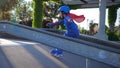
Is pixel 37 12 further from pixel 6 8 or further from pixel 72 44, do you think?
pixel 72 44

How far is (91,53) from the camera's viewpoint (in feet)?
10.2

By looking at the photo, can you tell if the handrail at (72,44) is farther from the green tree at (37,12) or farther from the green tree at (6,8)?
the green tree at (6,8)

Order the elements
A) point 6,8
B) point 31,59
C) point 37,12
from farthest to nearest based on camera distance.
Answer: point 6,8 → point 37,12 → point 31,59

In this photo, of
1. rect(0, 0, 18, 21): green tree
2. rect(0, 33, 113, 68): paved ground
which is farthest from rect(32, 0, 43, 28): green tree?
rect(0, 33, 113, 68): paved ground

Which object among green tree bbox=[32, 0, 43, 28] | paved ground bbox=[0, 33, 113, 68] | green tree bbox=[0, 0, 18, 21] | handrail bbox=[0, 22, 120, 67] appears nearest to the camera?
handrail bbox=[0, 22, 120, 67]

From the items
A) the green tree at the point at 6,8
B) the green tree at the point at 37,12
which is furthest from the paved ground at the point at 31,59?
the green tree at the point at 6,8

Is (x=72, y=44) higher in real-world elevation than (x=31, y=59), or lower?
higher

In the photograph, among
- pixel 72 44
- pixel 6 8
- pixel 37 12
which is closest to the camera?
pixel 72 44

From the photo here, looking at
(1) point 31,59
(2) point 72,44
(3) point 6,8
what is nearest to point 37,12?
(3) point 6,8

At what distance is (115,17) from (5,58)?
86.6ft

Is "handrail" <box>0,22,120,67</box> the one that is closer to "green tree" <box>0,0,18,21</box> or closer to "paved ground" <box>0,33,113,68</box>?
"paved ground" <box>0,33,113,68</box>

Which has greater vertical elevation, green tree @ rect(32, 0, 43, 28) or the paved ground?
green tree @ rect(32, 0, 43, 28)

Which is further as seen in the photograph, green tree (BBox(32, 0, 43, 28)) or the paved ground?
green tree (BBox(32, 0, 43, 28))

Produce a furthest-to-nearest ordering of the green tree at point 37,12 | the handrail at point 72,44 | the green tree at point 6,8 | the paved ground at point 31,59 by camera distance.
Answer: the green tree at point 6,8 → the green tree at point 37,12 → the paved ground at point 31,59 → the handrail at point 72,44
